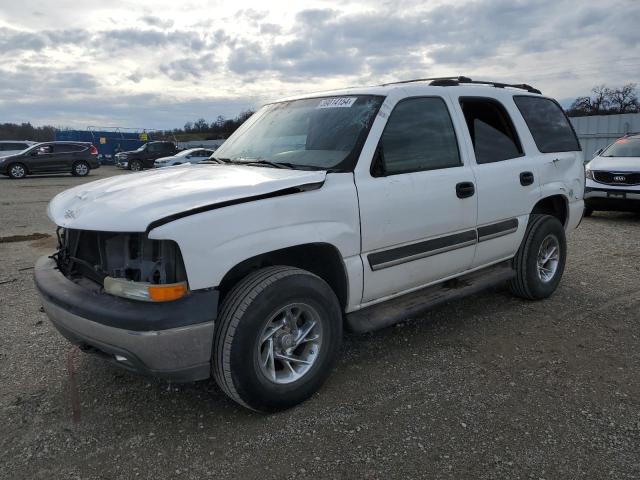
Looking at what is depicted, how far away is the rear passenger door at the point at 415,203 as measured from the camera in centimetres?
328

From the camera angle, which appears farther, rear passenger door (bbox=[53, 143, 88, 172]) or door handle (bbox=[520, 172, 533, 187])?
rear passenger door (bbox=[53, 143, 88, 172])

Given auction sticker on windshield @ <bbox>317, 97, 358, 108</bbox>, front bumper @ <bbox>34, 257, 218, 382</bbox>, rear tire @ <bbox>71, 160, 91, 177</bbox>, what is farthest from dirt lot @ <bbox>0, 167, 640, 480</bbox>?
rear tire @ <bbox>71, 160, 91, 177</bbox>

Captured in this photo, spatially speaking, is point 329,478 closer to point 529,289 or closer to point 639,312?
point 529,289

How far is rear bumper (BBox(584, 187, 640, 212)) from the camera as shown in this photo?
9.31 m

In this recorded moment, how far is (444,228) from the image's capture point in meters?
3.68

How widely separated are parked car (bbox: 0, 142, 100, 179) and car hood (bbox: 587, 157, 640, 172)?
852 inches

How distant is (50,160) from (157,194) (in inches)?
923

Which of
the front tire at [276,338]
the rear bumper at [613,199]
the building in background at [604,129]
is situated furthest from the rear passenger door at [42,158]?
the front tire at [276,338]

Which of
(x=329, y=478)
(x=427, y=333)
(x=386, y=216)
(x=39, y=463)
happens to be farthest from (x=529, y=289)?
(x=39, y=463)

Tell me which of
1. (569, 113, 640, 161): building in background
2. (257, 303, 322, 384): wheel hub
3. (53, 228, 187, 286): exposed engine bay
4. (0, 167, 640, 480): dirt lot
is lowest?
(0, 167, 640, 480): dirt lot

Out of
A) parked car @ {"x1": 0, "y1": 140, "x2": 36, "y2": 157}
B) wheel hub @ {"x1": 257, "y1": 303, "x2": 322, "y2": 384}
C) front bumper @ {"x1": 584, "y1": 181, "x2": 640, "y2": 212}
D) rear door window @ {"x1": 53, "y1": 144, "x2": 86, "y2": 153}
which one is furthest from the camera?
parked car @ {"x1": 0, "y1": 140, "x2": 36, "y2": 157}

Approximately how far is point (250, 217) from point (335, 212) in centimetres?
59

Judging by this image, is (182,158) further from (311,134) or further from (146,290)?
(146,290)

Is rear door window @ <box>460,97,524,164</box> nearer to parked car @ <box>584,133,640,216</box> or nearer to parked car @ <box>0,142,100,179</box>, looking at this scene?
parked car @ <box>584,133,640,216</box>
